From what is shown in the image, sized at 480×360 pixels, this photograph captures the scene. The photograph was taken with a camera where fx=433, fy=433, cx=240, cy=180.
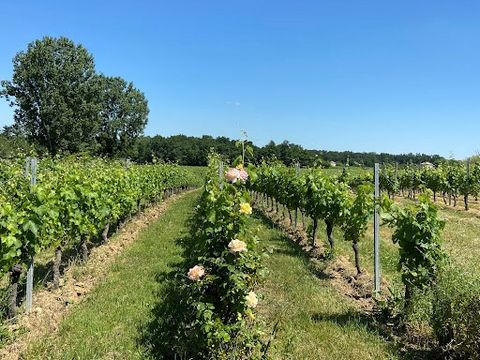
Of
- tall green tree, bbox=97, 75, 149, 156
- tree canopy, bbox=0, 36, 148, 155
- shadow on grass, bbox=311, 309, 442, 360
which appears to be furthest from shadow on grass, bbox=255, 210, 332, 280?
tall green tree, bbox=97, 75, 149, 156

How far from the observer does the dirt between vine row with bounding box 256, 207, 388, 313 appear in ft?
21.3

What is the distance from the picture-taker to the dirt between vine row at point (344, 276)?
256 inches

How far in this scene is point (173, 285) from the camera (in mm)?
6812

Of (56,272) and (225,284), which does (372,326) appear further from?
(56,272)

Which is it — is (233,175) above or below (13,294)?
above

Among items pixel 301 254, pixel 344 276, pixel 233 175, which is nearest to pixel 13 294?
pixel 233 175

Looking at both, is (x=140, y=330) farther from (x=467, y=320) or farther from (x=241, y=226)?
(x=467, y=320)

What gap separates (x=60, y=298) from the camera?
6207 millimetres

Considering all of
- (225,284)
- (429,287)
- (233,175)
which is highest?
(233,175)

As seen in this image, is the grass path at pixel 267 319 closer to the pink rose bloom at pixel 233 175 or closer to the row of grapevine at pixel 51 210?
the pink rose bloom at pixel 233 175

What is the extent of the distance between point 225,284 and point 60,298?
342 centimetres

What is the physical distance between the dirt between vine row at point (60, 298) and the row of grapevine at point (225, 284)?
1586 mm

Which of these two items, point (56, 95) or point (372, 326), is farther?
point (56, 95)

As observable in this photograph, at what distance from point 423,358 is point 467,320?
2.23 ft
